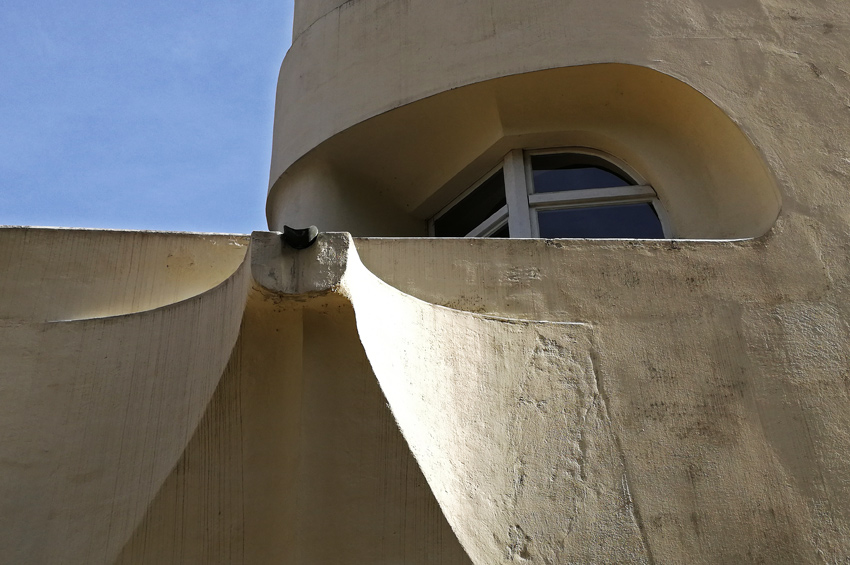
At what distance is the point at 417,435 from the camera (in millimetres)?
3820

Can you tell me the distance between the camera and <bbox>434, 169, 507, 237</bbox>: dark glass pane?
6527 millimetres

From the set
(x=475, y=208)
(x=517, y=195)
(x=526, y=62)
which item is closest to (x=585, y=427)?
(x=517, y=195)

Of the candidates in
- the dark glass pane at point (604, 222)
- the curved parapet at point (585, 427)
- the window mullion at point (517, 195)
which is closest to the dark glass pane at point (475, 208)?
the window mullion at point (517, 195)

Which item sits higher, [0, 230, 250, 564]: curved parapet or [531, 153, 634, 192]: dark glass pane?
[531, 153, 634, 192]: dark glass pane

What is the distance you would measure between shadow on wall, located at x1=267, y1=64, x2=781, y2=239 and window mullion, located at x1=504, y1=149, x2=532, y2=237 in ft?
0.35

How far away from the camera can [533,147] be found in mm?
6473

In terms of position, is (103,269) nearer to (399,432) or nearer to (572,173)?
(399,432)

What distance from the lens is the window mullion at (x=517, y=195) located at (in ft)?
19.6

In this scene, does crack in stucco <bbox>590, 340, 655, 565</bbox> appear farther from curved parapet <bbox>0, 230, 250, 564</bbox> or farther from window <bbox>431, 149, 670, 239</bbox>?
window <bbox>431, 149, 670, 239</bbox>

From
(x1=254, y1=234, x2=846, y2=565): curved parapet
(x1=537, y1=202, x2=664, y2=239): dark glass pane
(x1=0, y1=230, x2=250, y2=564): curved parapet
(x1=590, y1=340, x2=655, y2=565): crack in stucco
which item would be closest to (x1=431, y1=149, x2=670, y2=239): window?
(x1=537, y1=202, x2=664, y2=239): dark glass pane

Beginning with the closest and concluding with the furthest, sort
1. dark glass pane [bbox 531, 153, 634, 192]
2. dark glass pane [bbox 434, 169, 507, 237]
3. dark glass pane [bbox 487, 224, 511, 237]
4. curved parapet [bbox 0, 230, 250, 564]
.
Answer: curved parapet [bbox 0, 230, 250, 564], dark glass pane [bbox 487, 224, 511, 237], dark glass pane [bbox 531, 153, 634, 192], dark glass pane [bbox 434, 169, 507, 237]

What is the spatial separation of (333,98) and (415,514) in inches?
140

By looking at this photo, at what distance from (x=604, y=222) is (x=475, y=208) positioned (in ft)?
3.37

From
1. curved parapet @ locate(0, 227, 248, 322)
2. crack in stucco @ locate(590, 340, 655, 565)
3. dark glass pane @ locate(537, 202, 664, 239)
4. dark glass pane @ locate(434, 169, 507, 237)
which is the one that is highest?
dark glass pane @ locate(434, 169, 507, 237)
